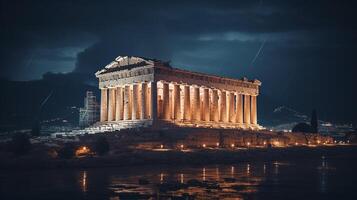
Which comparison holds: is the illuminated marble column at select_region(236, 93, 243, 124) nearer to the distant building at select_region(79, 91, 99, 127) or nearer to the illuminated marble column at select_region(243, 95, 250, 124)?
the illuminated marble column at select_region(243, 95, 250, 124)

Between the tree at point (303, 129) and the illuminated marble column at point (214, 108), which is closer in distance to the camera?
the illuminated marble column at point (214, 108)

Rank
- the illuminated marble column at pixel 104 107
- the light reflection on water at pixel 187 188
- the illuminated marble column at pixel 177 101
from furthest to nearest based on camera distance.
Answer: the illuminated marble column at pixel 104 107
the illuminated marble column at pixel 177 101
the light reflection on water at pixel 187 188

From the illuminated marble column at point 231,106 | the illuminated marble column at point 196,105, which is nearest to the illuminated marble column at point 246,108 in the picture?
the illuminated marble column at point 231,106

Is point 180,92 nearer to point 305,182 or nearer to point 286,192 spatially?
point 305,182

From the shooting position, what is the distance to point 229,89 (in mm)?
89688

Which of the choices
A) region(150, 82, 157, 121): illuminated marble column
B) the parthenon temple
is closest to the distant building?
the parthenon temple

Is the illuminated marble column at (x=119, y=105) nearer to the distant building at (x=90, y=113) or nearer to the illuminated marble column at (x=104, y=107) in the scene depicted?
the illuminated marble column at (x=104, y=107)

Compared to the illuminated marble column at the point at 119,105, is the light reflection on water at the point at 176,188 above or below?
below

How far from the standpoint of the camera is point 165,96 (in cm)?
7444

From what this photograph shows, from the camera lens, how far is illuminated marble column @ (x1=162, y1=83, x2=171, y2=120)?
73.4 meters

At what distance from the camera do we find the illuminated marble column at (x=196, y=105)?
262 ft

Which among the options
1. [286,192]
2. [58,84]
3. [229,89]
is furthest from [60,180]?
[58,84]

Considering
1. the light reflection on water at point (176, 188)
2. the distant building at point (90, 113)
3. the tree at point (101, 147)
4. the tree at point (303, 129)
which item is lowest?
the light reflection on water at point (176, 188)

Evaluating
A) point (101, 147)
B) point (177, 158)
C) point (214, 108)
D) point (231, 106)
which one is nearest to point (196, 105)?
point (214, 108)
